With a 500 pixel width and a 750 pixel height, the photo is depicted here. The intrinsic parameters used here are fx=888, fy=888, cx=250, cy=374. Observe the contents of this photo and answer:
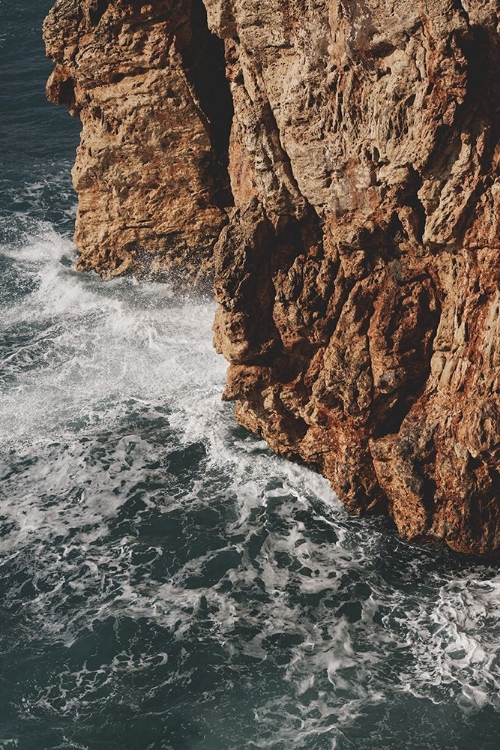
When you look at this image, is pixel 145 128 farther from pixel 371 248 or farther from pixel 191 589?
pixel 191 589

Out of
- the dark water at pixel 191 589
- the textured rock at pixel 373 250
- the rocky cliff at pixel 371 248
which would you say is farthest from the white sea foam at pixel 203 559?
the textured rock at pixel 373 250

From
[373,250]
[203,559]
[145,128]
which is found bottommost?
[203,559]

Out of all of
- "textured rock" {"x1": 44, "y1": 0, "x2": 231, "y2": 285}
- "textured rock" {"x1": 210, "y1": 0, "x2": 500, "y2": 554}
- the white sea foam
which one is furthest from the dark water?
"textured rock" {"x1": 44, "y1": 0, "x2": 231, "y2": 285}

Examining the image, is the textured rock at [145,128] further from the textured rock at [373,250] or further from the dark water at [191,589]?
the textured rock at [373,250]

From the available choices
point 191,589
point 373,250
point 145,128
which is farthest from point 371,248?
point 145,128

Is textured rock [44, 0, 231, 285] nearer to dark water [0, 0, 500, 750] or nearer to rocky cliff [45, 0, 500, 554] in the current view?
rocky cliff [45, 0, 500, 554]

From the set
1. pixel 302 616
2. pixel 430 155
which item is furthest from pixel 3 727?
pixel 430 155
